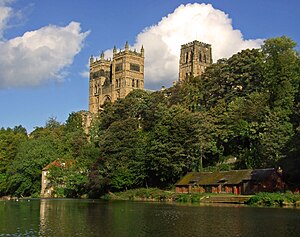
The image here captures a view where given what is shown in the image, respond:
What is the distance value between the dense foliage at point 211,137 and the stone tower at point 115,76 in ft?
264

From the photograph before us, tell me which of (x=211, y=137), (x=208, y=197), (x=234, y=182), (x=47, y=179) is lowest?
(x=208, y=197)

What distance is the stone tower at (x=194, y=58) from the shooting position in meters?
169

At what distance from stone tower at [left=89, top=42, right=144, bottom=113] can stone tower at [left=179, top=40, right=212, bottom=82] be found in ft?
56.5

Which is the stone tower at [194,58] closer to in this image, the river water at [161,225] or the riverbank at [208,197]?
the riverbank at [208,197]

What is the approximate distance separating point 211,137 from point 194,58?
93.8 metres

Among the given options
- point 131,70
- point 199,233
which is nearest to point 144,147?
point 199,233

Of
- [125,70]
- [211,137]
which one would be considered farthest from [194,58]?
[211,137]

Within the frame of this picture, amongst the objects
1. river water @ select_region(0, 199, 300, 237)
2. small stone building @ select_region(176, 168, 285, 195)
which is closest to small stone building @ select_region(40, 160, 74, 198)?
small stone building @ select_region(176, 168, 285, 195)

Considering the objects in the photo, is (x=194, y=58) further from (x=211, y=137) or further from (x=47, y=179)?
(x=211, y=137)

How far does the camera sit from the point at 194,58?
169250 millimetres

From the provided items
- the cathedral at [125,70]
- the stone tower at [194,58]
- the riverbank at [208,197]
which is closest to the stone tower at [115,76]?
the cathedral at [125,70]

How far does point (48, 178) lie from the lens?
91750 mm

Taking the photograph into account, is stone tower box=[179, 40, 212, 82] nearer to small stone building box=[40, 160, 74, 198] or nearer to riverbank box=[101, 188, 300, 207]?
small stone building box=[40, 160, 74, 198]

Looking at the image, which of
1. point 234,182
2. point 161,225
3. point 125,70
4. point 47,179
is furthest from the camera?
point 125,70
